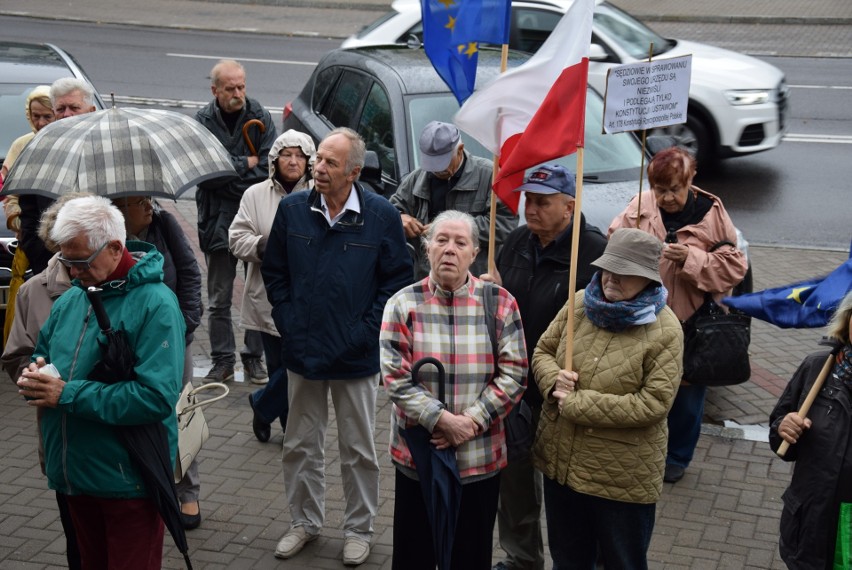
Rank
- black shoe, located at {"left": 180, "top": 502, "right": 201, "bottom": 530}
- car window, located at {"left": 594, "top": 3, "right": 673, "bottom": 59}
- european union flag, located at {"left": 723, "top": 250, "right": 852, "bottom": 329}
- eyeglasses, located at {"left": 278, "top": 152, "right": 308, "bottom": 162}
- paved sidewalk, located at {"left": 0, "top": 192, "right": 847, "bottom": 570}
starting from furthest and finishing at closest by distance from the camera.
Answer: car window, located at {"left": 594, "top": 3, "right": 673, "bottom": 59} < eyeglasses, located at {"left": 278, "top": 152, "right": 308, "bottom": 162} < black shoe, located at {"left": 180, "top": 502, "right": 201, "bottom": 530} < paved sidewalk, located at {"left": 0, "top": 192, "right": 847, "bottom": 570} < european union flag, located at {"left": 723, "top": 250, "right": 852, "bottom": 329}

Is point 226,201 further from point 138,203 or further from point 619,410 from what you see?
point 619,410

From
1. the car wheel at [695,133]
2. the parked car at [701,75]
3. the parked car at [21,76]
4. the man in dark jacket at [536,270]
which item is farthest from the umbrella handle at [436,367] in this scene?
the car wheel at [695,133]

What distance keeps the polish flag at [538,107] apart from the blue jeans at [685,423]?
1748 mm

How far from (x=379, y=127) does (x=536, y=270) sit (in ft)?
12.6

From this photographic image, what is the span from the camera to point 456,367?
15.6 feet

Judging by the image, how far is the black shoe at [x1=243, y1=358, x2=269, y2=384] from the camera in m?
7.89

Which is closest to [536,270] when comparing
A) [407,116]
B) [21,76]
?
[407,116]

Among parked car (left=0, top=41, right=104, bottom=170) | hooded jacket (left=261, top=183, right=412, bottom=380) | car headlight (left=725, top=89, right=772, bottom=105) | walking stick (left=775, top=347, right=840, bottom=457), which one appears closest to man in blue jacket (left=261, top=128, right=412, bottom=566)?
hooded jacket (left=261, top=183, right=412, bottom=380)

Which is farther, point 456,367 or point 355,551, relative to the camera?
point 355,551

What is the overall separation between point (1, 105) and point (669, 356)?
6.83 m

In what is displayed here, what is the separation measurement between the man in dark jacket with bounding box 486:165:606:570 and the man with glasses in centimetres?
120

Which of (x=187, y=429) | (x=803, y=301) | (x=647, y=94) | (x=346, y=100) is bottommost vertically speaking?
(x=187, y=429)

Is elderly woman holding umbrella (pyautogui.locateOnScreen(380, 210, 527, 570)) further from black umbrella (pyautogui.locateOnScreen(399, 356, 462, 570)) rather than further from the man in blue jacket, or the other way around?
the man in blue jacket

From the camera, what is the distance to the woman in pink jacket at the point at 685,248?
6086 millimetres
